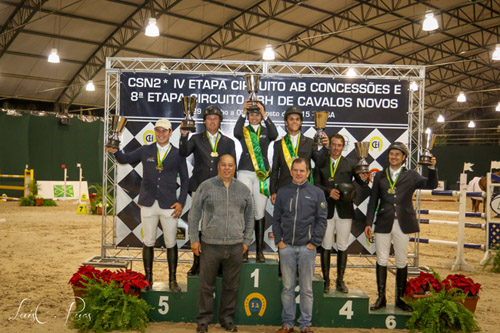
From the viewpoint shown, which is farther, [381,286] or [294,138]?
[294,138]

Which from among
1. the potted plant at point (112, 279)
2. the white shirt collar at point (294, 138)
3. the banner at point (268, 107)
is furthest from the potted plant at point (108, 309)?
the white shirt collar at point (294, 138)

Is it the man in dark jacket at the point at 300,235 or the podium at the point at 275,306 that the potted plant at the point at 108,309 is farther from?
the man in dark jacket at the point at 300,235

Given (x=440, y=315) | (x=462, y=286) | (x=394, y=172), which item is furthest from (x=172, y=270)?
Answer: (x=462, y=286)

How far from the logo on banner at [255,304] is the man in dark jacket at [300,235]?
1.13 feet

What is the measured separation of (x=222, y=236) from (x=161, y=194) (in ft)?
3.04

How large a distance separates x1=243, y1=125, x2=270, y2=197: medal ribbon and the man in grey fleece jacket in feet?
1.72

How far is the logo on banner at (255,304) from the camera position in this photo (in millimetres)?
4887

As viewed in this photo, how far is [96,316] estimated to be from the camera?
4.53 metres

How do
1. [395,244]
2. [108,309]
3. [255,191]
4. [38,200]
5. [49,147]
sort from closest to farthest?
[108,309] < [395,244] < [255,191] < [38,200] < [49,147]

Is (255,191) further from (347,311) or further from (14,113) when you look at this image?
(14,113)

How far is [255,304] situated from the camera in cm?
489

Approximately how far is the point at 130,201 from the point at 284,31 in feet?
49.4

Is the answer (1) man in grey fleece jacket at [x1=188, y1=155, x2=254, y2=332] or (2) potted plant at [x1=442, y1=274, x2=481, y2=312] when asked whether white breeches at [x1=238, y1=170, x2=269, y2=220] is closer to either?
(1) man in grey fleece jacket at [x1=188, y1=155, x2=254, y2=332]

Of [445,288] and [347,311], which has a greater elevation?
[445,288]
